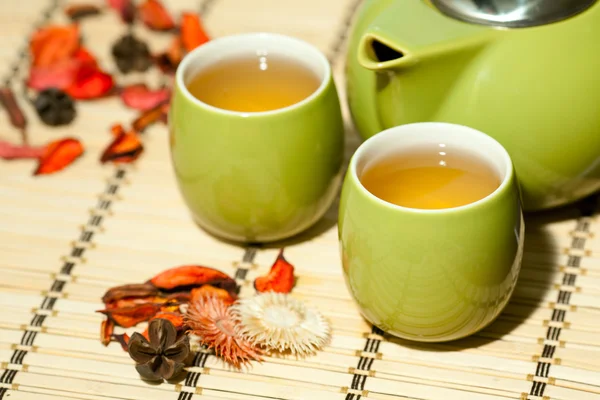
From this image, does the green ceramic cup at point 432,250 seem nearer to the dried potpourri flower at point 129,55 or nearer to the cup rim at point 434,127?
the cup rim at point 434,127

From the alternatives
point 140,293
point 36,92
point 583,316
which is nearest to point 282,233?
point 140,293

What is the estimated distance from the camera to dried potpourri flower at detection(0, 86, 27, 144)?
41.4 inches

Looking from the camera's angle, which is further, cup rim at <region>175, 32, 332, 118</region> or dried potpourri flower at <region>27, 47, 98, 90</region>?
dried potpourri flower at <region>27, 47, 98, 90</region>

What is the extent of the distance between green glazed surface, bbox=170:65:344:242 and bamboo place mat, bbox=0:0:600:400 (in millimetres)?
54

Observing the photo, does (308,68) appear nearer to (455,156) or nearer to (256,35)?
(256,35)

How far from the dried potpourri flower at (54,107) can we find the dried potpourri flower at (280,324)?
0.41 m

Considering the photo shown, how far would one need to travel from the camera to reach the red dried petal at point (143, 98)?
1083mm

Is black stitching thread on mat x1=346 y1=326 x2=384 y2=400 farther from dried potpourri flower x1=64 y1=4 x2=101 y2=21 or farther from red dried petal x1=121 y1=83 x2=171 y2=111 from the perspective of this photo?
dried potpourri flower x1=64 y1=4 x2=101 y2=21

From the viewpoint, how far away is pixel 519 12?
0.75m

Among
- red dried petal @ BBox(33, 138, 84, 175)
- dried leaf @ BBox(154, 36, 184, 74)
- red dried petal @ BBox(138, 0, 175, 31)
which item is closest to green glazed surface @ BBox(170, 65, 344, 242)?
red dried petal @ BBox(33, 138, 84, 175)

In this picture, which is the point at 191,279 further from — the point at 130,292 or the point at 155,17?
the point at 155,17

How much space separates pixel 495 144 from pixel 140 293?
1.14ft

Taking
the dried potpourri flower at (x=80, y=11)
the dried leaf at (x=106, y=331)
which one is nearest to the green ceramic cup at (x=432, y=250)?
the dried leaf at (x=106, y=331)

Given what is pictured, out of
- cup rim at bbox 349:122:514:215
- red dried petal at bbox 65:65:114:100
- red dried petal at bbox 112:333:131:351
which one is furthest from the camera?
red dried petal at bbox 65:65:114:100
